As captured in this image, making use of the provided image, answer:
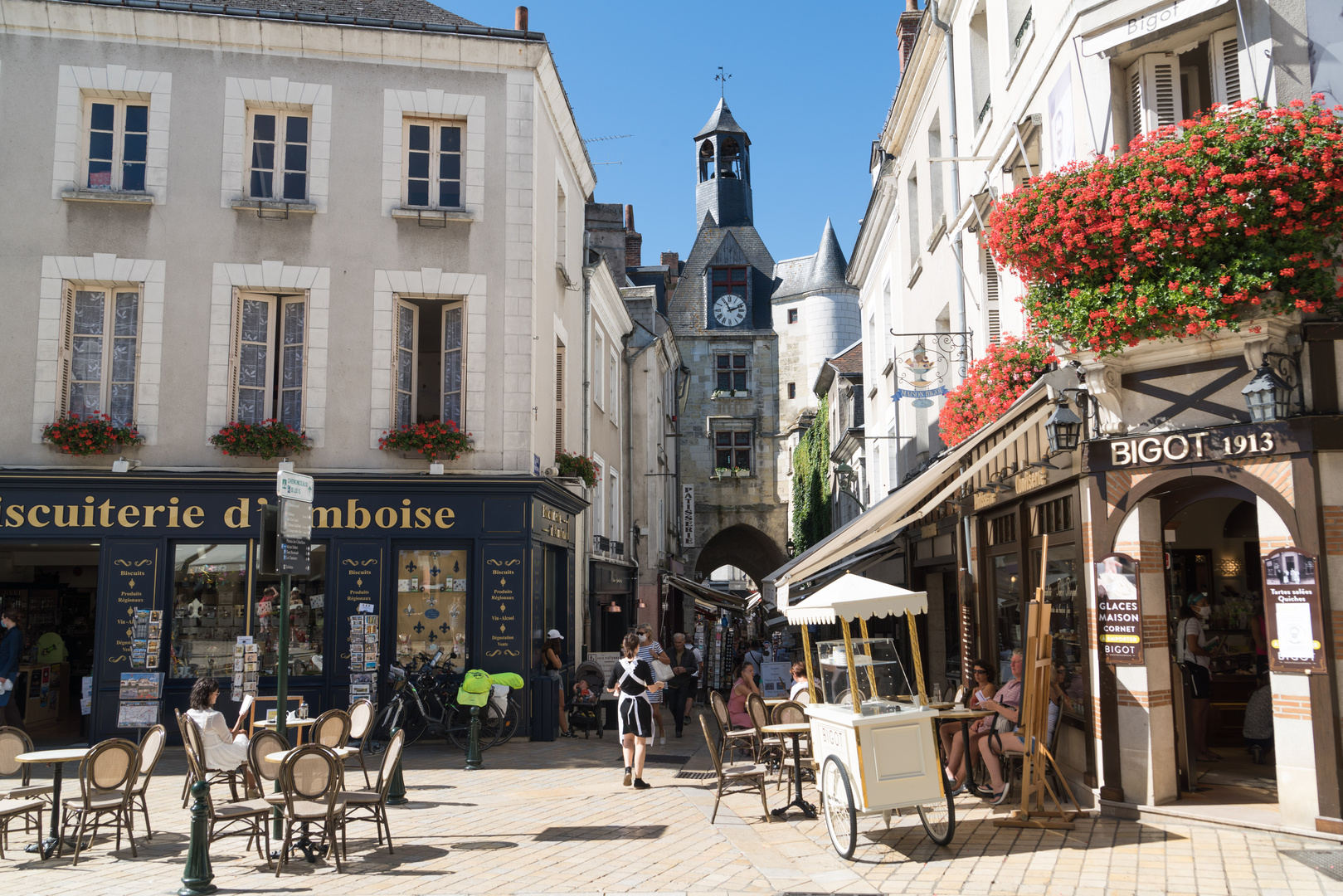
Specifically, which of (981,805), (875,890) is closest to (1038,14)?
(981,805)

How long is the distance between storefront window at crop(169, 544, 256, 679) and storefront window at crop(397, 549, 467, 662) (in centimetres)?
194

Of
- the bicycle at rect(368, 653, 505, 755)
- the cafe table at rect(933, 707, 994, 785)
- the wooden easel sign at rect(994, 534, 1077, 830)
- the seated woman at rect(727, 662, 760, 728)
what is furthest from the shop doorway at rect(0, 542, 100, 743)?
the wooden easel sign at rect(994, 534, 1077, 830)

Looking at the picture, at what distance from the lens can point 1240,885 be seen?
603 centimetres

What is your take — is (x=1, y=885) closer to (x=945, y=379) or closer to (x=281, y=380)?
(x=281, y=380)

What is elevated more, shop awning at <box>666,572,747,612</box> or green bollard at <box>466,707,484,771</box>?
shop awning at <box>666,572,747,612</box>

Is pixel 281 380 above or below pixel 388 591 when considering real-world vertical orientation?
above

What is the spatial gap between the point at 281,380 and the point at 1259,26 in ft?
37.4

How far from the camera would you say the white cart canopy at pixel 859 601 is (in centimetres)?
773

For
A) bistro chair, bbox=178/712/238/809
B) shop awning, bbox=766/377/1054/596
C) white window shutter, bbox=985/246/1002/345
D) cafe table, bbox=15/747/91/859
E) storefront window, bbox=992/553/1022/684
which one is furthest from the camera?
white window shutter, bbox=985/246/1002/345

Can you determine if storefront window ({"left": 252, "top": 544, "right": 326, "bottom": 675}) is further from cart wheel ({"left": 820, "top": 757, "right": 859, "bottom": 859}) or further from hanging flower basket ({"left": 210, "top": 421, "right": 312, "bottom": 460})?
cart wheel ({"left": 820, "top": 757, "right": 859, "bottom": 859})

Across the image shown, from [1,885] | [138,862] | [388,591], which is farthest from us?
[388,591]

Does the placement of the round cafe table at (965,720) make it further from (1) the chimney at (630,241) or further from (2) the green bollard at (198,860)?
(1) the chimney at (630,241)

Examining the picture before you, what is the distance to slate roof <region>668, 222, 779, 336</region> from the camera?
42812mm

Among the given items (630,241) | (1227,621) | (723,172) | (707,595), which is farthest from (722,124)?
(1227,621)
